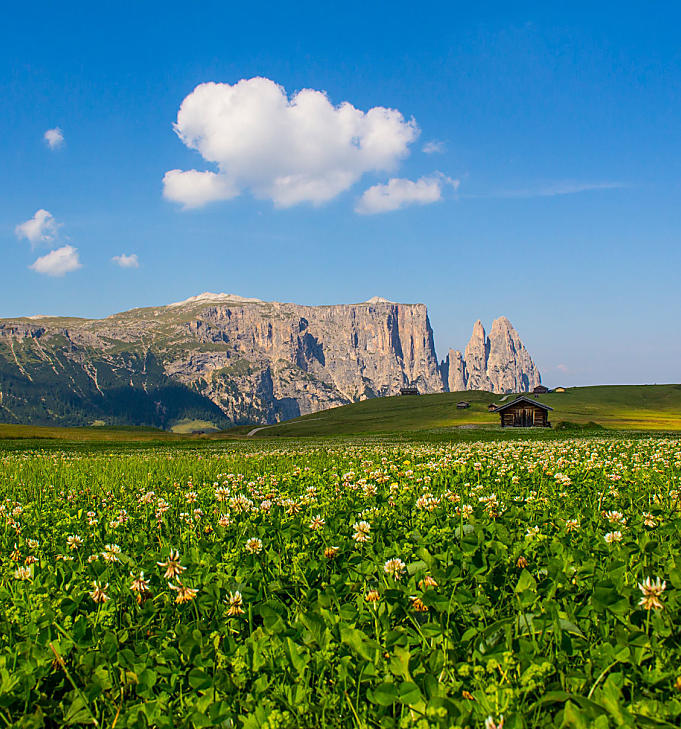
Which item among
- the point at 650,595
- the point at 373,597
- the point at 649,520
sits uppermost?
the point at 650,595

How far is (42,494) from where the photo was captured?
12.8 meters

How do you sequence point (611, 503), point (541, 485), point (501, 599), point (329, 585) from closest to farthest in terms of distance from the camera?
point (501, 599)
point (329, 585)
point (611, 503)
point (541, 485)

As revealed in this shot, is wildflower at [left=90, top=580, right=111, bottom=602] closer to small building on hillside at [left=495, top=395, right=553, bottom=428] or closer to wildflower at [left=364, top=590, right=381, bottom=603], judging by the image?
wildflower at [left=364, top=590, right=381, bottom=603]

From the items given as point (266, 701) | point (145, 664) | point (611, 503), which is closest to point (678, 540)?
point (611, 503)

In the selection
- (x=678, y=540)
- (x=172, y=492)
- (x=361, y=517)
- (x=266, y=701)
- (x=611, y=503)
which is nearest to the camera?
(x=266, y=701)

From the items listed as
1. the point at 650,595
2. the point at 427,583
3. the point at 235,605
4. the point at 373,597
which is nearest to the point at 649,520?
the point at 650,595

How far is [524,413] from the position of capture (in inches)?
4345

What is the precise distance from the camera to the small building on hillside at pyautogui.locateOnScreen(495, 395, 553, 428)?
10906 centimetres

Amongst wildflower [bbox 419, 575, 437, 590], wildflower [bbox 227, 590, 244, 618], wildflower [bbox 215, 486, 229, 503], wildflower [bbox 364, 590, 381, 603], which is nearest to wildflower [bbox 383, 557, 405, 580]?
wildflower [bbox 419, 575, 437, 590]

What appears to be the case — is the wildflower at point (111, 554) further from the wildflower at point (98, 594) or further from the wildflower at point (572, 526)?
the wildflower at point (572, 526)

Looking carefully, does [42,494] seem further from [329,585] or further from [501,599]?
[501,599]

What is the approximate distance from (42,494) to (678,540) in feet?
43.5

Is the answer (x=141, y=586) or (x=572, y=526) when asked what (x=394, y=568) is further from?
(x=572, y=526)

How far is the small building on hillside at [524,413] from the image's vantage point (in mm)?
109062
